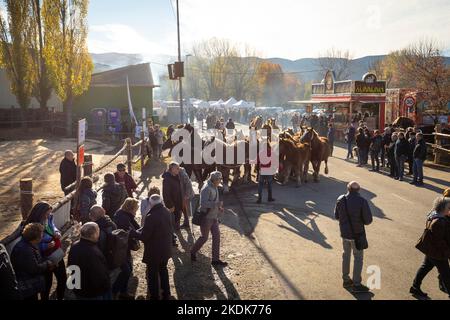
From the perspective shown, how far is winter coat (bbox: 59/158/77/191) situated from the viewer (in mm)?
9578

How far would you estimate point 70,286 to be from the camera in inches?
204

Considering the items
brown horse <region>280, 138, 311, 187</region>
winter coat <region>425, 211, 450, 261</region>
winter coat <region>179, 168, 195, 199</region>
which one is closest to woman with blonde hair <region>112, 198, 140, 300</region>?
winter coat <region>179, 168, 195, 199</region>

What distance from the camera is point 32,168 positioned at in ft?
56.2

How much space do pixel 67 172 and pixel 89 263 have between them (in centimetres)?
544

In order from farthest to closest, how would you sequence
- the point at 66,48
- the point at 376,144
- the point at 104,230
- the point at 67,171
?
the point at 66,48 → the point at 376,144 → the point at 67,171 → the point at 104,230

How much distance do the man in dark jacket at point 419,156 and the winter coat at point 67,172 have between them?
36.4 feet

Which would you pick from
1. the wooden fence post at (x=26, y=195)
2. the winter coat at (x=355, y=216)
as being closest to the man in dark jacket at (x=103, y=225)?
the wooden fence post at (x=26, y=195)

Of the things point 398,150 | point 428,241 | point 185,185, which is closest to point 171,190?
point 185,185

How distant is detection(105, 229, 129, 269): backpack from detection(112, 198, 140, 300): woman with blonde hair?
0.46 m

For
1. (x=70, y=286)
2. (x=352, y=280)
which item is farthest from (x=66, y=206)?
(x=352, y=280)

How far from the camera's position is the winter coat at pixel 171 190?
823 cm

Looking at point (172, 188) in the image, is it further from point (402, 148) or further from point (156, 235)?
point (402, 148)

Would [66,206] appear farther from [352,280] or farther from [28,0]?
[28,0]

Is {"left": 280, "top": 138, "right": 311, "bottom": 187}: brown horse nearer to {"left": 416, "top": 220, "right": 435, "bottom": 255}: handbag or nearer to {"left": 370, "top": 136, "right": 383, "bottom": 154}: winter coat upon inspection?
{"left": 370, "top": 136, "right": 383, "bottom": 154}: winter coat
